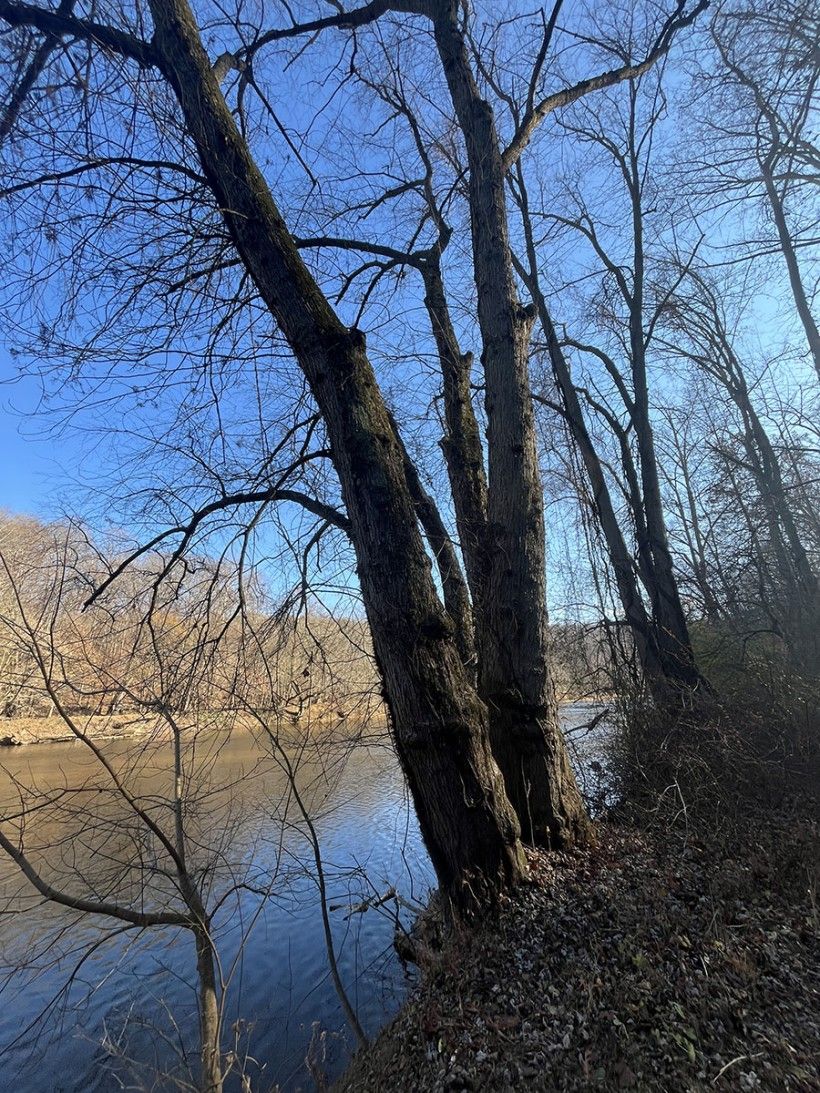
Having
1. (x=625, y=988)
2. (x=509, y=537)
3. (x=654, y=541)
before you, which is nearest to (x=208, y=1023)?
(x=625, y=988)

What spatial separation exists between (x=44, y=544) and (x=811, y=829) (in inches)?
244

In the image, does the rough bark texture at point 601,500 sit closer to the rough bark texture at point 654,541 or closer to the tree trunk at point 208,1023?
the rough bark texture at point 654,541

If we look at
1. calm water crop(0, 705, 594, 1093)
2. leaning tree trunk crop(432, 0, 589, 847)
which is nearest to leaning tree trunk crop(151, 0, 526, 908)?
leaning tree trunk crop(432, 0, 589, 847)

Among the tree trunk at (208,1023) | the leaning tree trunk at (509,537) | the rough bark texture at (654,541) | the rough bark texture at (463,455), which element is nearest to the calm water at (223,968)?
the tree trunk at (208,1023)

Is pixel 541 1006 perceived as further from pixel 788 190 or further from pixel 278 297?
pixel 788 190

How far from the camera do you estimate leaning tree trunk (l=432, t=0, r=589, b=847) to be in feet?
14.1

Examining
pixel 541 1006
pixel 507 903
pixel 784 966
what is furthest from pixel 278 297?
pixel 784 966

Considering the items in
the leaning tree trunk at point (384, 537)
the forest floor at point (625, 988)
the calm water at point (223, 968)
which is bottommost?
the calm water at point (223, 968)

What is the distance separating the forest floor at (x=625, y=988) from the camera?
2473 mm

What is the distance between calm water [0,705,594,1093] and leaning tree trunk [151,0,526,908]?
1357 mm

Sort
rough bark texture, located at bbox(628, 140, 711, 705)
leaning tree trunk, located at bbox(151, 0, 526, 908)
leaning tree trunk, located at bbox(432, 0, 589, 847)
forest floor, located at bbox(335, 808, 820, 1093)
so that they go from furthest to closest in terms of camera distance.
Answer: rough bark texture, located at bbox(628, 140, 711, 705)
leaning tree trunk, located at bbox(432, 0, 589, 847)
leaning tree trunk, located at bbox(151, 0, 526, 908)
forest floor, located at bbox(335, 808, 820, 1093)

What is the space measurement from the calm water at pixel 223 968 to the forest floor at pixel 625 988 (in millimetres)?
1280

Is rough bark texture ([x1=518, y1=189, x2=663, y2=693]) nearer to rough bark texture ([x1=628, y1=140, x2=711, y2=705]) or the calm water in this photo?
rough bark texture ([x1=628, y1=140, x2=711, y2=705])

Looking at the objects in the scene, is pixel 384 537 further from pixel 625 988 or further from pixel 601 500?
pixel 601 500
